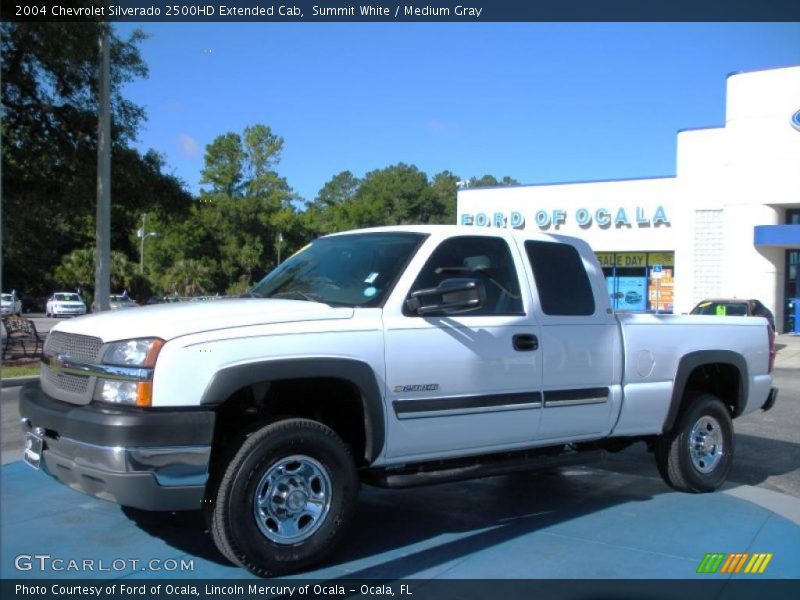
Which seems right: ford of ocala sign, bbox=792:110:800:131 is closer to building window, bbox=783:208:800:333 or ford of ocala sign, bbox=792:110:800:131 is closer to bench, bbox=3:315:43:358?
building window, bbox=783:208:800:333

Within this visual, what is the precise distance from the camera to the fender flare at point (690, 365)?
6250 mm

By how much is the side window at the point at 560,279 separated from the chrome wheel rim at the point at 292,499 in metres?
2.03

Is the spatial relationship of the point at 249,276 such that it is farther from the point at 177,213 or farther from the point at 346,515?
the point at 346,515

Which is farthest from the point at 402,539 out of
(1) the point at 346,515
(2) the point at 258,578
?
(2) the point at 258,578

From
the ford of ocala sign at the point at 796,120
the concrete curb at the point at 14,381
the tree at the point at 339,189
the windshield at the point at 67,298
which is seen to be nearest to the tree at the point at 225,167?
the windshield at the point at 67,298

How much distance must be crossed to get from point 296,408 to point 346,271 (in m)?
1.01

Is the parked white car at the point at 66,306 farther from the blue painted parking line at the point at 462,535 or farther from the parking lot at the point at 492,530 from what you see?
the blue painted parking line at the point at 462,535

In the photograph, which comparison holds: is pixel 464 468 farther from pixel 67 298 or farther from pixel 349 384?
pixel 67 298

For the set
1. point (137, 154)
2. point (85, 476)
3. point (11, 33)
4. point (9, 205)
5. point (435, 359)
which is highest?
point (11, 33)

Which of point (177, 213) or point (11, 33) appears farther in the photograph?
point (177, 213)

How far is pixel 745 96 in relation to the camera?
29078 mm

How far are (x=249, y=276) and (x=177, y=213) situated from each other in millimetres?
42049

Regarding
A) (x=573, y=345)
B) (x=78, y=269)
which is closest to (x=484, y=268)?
(x=573, y=345)

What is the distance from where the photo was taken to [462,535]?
17.4ft
